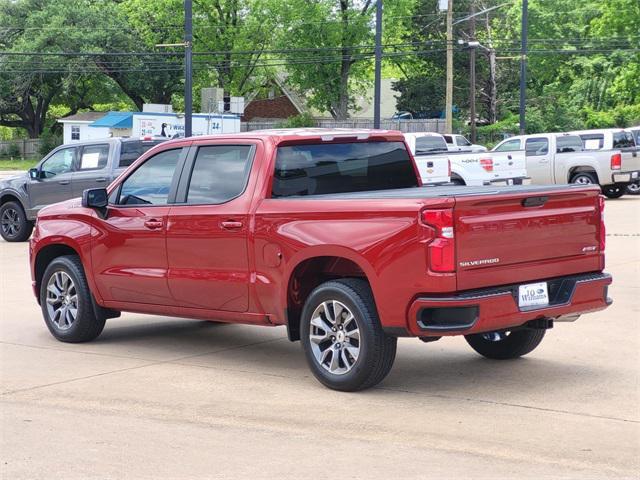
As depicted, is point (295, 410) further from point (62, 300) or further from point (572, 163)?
point (572, 163)

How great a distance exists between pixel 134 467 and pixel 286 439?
3.27 feet

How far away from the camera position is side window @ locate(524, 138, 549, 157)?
32.2m

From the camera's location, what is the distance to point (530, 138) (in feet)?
107

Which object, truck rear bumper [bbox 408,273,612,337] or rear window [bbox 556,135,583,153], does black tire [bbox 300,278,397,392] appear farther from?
rear window [bbox 556,135,583,153]

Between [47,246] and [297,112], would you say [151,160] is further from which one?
[297,112]

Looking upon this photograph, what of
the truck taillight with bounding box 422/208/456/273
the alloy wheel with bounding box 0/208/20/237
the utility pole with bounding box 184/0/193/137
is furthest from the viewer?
the utility pole with bounding box 184/0/193/137

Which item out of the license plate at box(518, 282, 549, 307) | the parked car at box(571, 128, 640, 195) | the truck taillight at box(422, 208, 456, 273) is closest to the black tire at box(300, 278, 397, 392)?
the truck taillight at box(422, 208, 456, 273)

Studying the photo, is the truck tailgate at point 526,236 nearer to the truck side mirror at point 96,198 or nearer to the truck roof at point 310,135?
the truck roof at point 310,135

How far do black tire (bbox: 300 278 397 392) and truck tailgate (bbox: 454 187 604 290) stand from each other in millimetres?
703

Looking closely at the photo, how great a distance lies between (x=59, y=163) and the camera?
68.8 ft

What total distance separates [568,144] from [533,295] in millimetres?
25060

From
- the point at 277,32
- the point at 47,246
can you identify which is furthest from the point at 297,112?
the point at 47,246

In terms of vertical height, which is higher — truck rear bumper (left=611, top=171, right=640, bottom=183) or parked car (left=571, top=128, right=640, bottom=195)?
parked car (left=571, top=128, right=640, bottom=195)

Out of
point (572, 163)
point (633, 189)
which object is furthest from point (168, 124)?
point (572, 163)
